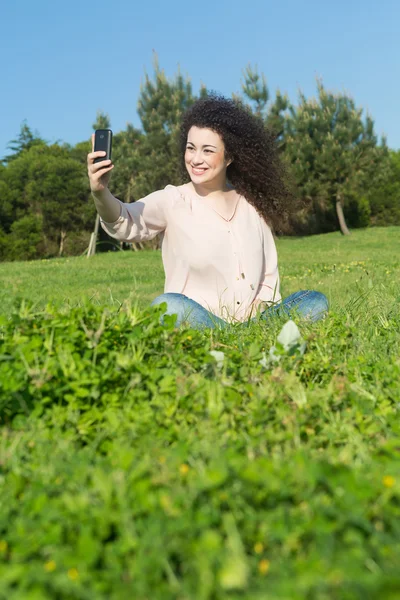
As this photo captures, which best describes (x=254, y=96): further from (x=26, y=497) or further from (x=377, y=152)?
(x=26, y=497)

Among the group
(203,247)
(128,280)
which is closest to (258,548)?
(203,247)

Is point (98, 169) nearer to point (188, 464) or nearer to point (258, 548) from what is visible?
point (188, 464)

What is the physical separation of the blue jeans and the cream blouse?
14cm

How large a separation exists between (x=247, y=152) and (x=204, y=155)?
0.41 meters

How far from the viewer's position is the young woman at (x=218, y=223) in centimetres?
414

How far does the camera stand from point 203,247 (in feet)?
13.9

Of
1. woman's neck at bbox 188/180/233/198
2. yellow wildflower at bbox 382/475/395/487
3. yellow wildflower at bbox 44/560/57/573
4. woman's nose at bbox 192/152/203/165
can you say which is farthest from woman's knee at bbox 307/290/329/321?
yellow wildflower at bbox 44/560/57/573

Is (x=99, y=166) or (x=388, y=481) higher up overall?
(x=99, y=166)

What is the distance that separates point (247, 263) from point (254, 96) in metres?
27.8

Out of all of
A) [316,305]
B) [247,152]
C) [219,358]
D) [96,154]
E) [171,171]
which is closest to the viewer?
[219,358]

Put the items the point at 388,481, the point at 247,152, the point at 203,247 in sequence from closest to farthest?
the point at 388,481
the point at 203,247
the point at 247,152

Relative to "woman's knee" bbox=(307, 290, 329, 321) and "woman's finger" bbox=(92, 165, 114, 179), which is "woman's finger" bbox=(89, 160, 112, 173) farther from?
"woman's knee" bbox=(307, 290, 329, 321)

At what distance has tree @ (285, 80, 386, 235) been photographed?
1209 inches

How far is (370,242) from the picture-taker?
25406mm
